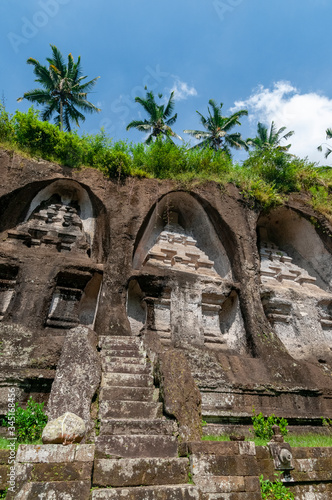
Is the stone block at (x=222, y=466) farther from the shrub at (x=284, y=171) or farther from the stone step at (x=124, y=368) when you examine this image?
the shrub at (x=284, y=171)

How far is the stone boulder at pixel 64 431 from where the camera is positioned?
2840 millimetres

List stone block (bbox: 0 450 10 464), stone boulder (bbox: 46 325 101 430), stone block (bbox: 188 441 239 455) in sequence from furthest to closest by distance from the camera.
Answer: stone boulder (bbox: 46 325 101 430) < stone block (bbox: 188 441 239 455) < stone block (bbox: 0 450 10 464)

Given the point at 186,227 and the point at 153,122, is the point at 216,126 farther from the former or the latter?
the point at 186,227

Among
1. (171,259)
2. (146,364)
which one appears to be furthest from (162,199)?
(146,364)

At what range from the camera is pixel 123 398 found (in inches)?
173

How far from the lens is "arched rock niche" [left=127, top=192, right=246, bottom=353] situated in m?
8.40

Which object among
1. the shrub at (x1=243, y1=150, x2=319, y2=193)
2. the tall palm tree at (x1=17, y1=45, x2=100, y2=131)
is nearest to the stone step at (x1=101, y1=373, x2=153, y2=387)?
the shrub at (x1=243, y1=150, x2=319, y2=193)

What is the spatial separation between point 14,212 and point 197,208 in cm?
584

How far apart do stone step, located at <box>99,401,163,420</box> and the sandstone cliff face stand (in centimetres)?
153

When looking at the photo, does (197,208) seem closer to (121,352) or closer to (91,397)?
(121,352)

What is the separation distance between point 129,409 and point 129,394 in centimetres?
32

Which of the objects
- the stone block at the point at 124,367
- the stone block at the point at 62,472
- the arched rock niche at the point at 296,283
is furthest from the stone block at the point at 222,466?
the arched rock niche at the point at 296,283

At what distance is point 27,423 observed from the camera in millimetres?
4398

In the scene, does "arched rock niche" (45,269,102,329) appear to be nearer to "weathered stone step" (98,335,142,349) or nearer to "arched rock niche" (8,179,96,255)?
"arched rock niche" (8,179,96,255)
